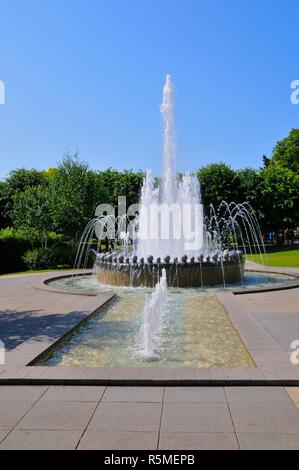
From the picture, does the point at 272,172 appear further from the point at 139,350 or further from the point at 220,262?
the point at 139,350

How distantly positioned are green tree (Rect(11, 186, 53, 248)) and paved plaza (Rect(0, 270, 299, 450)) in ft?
76.6

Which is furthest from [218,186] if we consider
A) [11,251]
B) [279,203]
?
[11,251]

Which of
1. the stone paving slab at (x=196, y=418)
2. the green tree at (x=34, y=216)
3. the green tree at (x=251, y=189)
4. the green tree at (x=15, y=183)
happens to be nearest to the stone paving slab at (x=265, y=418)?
the stone paving slab at (x=196, y=418)

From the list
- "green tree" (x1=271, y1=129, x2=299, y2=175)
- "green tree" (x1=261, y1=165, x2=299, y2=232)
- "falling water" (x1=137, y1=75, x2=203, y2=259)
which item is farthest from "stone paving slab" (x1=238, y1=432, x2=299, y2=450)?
"green tree" (x1=271, y1=129, x2=299, y2=175)

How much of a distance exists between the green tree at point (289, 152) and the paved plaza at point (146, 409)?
185 ft

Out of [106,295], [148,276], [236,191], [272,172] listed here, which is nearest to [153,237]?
[148,276]

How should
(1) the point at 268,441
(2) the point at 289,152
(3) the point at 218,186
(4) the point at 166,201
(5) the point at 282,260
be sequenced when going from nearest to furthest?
(1) the point at 268,441 < (4) the point at 166,201 < (5) the point at 282,260 < (3) the point at 218,186 < (2) the point at 289,152

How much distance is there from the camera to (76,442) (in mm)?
4012

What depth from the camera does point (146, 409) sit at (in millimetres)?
4770

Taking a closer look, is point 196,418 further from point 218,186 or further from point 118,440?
point 218,186

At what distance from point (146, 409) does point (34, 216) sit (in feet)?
87.2

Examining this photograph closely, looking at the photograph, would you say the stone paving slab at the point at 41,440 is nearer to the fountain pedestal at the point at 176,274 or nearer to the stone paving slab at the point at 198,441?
the stone paving slab at the point at 198,441

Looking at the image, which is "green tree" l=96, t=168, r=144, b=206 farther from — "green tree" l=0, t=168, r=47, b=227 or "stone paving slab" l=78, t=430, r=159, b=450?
"stone paving slab" l=78, t=430, r=159, b=450

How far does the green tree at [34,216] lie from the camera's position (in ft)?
98.4
